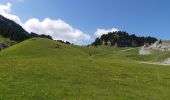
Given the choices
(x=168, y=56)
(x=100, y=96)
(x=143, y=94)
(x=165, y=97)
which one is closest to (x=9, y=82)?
(x=100, y=96)

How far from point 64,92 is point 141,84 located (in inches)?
585

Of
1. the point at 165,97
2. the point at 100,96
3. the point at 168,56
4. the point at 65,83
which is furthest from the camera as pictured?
the point at 168,56

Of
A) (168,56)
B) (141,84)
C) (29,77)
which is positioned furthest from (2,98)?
(168,56)

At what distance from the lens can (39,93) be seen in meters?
30.6

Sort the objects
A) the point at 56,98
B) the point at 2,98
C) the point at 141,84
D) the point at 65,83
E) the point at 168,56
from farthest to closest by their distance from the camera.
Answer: the point at 168,56, the point at 141,84, the point at 65,83, the point at 56,98, the point at 2,98

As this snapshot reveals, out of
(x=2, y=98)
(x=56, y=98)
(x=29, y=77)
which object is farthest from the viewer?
(x=29, y=77)

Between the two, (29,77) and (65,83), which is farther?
(29,77)

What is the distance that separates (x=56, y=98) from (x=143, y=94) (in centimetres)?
1109

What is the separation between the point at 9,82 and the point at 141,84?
1781cm

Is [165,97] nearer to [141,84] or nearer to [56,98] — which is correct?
[141,84]

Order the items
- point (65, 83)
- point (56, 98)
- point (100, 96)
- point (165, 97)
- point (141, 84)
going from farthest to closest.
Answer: point (141, 84) → point (65, 83) → point (165, 97) → point (100, 96) → point (56, 98)

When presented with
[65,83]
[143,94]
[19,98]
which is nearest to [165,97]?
[143,94]

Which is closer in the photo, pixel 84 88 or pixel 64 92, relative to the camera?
pixel 64 92

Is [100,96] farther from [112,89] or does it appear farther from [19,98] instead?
[19,98]
